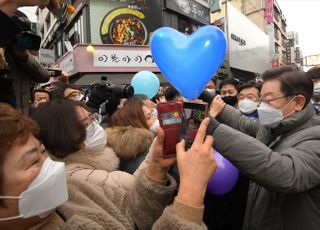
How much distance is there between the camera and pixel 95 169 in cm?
171

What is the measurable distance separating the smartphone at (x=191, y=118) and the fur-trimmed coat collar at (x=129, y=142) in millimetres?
1024

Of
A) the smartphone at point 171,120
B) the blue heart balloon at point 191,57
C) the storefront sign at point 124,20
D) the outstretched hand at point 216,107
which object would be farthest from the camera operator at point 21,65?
the storefront sign at point 124,20

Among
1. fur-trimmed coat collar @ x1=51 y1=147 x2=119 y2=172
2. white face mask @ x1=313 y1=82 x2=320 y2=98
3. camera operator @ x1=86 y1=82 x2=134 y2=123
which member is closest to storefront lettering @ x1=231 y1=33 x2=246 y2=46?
white face mask @ x1=313 y1=82 x2=320 y2=98

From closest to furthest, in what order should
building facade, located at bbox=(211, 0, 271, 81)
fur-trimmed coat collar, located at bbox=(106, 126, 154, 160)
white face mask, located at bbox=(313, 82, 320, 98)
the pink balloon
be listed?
1. the pink balloon
2. fur-trimmed coat collar, located at bbox=(106, 126, 154, 160)
3. white face mask, located at bbox=(313, 82, 320, 98)
4. building facade, located at bbox=(211, 0, 271, 81)

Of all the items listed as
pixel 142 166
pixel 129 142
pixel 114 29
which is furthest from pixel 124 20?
pixel 142 166

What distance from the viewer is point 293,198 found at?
1683mm

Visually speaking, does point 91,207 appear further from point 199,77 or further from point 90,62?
point 90,62

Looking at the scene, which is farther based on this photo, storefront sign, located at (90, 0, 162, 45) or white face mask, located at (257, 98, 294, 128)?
storefront sign, located at (90, 0, 162, 45)

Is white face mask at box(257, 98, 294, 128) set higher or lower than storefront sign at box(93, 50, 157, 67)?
lower

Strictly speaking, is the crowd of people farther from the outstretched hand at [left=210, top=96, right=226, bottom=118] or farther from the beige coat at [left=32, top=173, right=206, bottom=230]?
the outstretched hand at [left=210, top=96, right=226, bottom=118]

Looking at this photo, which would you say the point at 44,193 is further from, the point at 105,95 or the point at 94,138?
the point at 105,95

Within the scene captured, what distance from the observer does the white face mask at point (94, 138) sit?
1.93 metres

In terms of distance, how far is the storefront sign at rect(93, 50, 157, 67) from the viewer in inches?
469

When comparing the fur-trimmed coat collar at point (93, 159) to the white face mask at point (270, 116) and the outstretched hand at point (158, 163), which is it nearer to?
the outstretched hand at point (158, 163)
